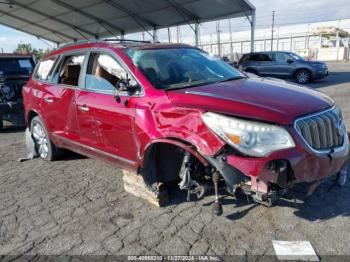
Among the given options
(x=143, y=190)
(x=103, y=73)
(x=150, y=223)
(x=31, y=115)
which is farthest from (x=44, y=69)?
(x=150, y=223)

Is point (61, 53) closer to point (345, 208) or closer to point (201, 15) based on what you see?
point (345, 208)

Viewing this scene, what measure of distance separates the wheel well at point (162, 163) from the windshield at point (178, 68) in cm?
68

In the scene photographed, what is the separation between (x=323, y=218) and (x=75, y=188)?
3.14 m

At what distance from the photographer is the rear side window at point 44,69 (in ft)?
19.0

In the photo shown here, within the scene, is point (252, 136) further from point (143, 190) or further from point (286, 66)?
point (286, 66)

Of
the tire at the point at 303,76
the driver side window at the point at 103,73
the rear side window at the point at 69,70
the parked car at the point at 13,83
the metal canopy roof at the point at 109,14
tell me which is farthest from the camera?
the tire at the point at 303,76

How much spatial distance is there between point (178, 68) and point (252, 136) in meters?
1.63

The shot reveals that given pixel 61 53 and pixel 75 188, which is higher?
pixel 61 53

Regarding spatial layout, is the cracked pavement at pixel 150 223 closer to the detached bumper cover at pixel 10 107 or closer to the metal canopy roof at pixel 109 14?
the detached bumper cover at pixel 10 107

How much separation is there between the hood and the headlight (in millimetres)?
67

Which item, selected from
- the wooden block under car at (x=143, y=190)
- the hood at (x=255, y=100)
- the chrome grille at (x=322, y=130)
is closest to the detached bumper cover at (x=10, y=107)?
the wooden block under car at (x=143, y=190)

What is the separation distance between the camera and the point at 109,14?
21172 millimetres

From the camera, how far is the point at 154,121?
3.71 metres

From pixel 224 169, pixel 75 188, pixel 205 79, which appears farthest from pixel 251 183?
pixel 75 188
